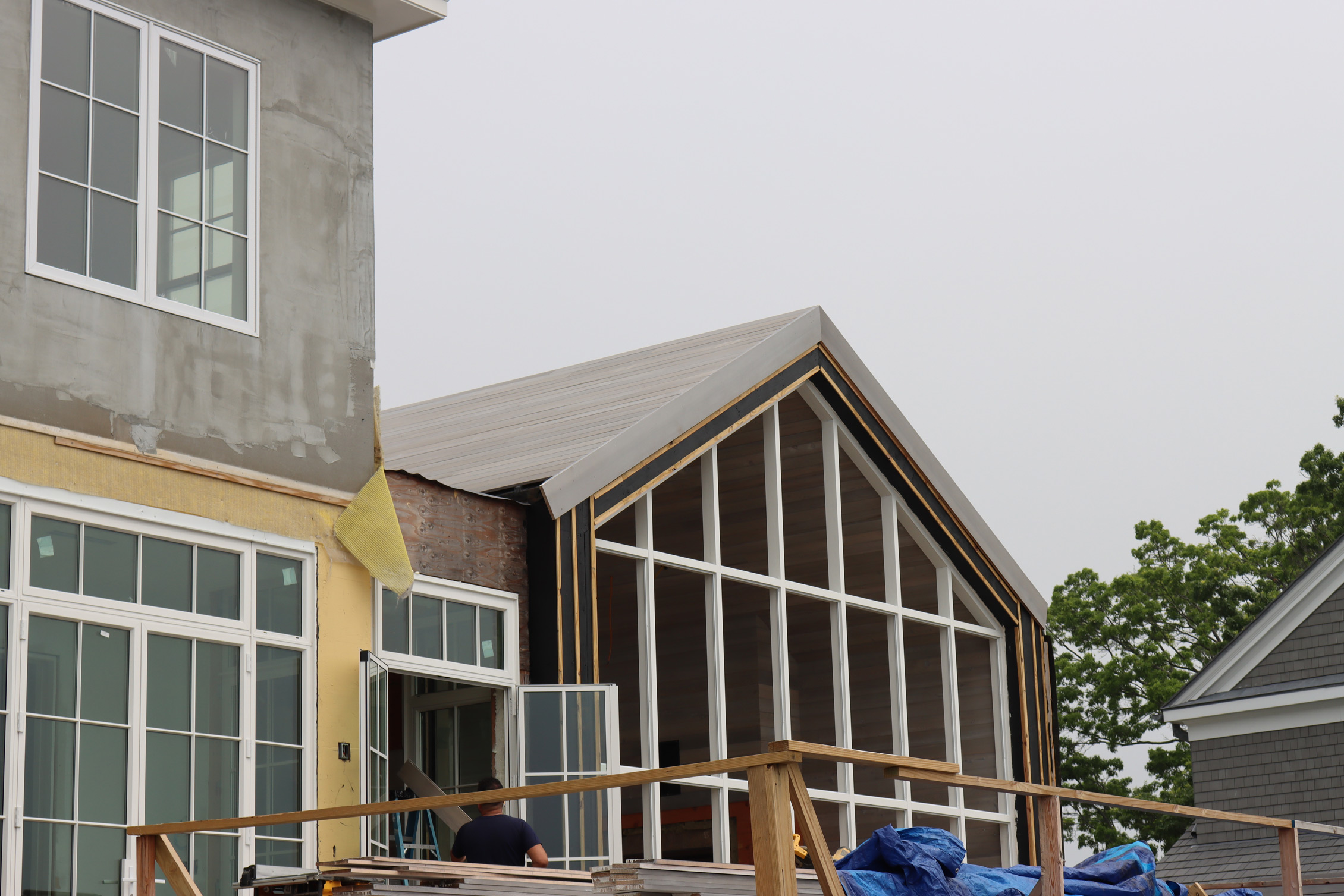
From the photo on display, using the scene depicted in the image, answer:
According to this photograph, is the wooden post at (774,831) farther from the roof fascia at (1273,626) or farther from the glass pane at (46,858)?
the roof fascia at (1273,626)

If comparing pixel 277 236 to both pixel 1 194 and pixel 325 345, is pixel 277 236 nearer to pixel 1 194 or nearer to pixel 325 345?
pixel 325 345

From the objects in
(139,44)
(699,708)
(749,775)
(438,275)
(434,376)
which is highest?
(438,275)

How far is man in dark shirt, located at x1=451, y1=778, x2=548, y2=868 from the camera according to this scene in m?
9.77

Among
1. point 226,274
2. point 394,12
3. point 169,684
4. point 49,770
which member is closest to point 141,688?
point 169,684

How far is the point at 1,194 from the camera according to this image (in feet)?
30.4

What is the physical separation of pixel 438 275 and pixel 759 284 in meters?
17.4

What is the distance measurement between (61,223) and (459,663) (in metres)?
3.64

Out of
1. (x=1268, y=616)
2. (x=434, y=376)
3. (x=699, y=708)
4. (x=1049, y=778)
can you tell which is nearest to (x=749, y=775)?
(x=1049, y=778)

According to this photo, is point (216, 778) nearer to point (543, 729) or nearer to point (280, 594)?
point (280, 594)

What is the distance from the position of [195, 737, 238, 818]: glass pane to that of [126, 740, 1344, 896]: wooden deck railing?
1.63m

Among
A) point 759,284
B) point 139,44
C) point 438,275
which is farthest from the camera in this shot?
point 759,284

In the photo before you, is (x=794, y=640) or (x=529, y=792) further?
(x=794, y=640)

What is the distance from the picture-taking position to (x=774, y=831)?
6.22 metres

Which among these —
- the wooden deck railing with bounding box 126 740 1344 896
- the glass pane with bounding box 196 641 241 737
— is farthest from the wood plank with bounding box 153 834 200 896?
the glass pane with bounding box 196 641 241 737
